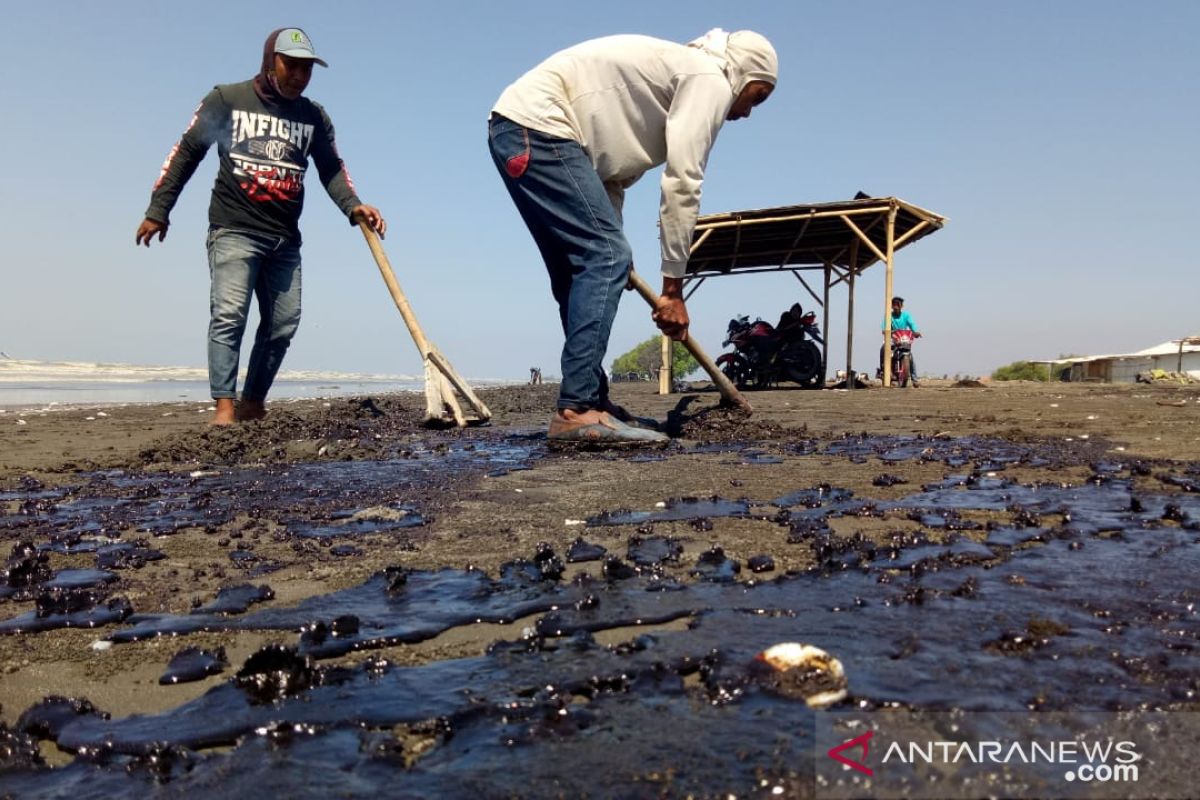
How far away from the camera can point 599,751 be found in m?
0.85

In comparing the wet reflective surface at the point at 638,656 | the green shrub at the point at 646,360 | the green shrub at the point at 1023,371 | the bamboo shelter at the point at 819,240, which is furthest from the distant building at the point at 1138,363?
the wet reflective surface at the point at 638,656

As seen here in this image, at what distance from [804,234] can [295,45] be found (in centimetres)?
1018

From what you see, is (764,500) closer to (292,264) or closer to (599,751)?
(599,751)

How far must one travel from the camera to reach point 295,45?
4.65 meters

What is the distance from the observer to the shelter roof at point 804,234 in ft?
37.9

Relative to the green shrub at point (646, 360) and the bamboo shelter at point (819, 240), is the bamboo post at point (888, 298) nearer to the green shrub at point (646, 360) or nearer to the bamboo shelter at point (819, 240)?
the bamboo shelter at point (819, 240)

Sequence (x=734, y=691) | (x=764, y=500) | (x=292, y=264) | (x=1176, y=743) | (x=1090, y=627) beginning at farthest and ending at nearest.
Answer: (x=292, y=264)
(x=764, y=500)
(x=1090, y=627)
(x=734, y=691)
(x=1176, y=743)

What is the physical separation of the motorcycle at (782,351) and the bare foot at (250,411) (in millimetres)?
9154

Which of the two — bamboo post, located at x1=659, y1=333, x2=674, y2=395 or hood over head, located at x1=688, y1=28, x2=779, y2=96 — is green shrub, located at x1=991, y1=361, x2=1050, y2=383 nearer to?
bamboo post, located at x1=659, y1=333, x2=674, y2=395

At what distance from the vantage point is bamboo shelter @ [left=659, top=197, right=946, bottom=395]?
1155 centimetres

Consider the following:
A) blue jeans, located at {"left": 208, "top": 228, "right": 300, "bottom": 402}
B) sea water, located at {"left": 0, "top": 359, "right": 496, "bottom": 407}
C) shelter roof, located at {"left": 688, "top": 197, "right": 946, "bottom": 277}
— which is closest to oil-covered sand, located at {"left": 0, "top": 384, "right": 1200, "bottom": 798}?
blue jeans, located at {"left": 208, "top": 228, "right": 300, "bottom": 402}

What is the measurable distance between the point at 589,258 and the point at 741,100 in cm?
108

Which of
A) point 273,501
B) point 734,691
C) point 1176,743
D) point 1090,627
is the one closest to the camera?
point 1176,743

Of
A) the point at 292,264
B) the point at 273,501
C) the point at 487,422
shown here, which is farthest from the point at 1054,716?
the point at 292,264
